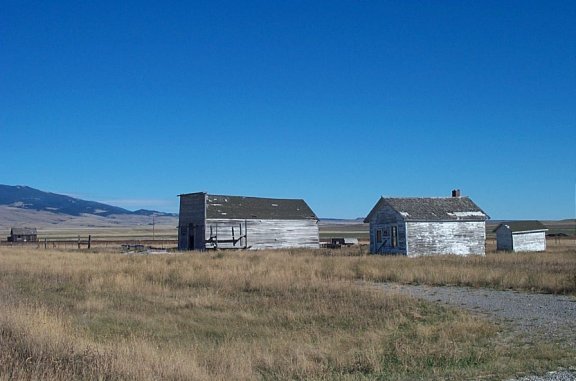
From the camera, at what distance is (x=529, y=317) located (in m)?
13.8

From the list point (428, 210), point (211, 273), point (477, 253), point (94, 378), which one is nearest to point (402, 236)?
point (428, 210)

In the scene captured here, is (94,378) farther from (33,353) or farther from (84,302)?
(84,302)

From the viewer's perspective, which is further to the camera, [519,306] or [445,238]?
[445,238]

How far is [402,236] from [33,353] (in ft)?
109

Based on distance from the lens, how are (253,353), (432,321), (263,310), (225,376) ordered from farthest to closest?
(263,310) < (432,321) < (253,353) < (225,376)

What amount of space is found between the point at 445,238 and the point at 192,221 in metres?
19.5

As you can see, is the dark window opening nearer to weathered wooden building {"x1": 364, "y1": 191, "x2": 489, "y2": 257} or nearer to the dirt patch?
weathered wooden building {"x1": 364, "y1": 191, "x2": 489, "y2": 257}

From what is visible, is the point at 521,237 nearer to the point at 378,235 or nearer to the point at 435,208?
the point at 435,208

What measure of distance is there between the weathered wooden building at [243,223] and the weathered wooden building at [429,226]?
439 inches

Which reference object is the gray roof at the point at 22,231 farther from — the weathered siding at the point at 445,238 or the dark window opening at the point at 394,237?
the weathered siding at the point at 445,238

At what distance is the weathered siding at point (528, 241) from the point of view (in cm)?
4503

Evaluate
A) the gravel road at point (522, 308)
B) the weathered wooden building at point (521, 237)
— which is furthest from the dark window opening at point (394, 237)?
the gravel road at point (522, 308)

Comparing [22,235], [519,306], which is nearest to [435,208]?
[519,306]

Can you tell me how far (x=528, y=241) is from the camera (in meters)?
45.6
